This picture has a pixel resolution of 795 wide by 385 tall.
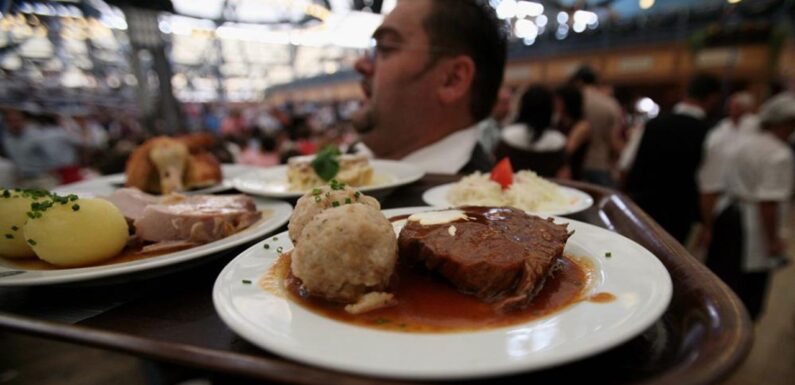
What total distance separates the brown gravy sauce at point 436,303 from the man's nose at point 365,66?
7.63 ft

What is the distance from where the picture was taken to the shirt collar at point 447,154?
3.09m

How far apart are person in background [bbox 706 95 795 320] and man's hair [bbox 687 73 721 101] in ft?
1.88

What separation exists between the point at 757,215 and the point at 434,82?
357cm

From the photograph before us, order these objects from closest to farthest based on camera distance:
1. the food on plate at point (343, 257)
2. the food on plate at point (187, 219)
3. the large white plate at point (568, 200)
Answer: the food on plate at point (343, 257), the food on plate at point (187, 219), the large white plate at point (568, 200)

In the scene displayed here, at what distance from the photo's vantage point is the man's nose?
325 cm

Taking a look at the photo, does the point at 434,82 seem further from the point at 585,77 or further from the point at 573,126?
the point at 585,77

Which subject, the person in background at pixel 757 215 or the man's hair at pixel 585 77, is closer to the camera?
the person in background at pixel 757 215

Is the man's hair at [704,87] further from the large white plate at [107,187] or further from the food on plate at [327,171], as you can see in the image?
the large white plate at [107,187]

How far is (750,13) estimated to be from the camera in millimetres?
7477

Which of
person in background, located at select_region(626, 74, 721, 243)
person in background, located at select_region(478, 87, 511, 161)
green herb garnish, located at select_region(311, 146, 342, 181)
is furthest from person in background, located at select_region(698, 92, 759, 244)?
green herb garnish, located at select_region(311, 146, 342, 181)

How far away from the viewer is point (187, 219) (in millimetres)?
1466

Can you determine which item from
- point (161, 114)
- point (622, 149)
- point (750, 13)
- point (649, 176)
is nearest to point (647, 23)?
point (750, 13)

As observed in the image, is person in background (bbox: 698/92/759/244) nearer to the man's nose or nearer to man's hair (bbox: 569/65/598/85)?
man's hair (bbox: 569/65/598/85)

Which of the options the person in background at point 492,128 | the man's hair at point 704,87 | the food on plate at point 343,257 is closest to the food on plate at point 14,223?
the food on plate at point 343,257
